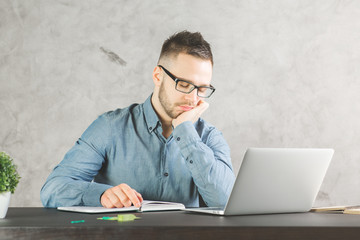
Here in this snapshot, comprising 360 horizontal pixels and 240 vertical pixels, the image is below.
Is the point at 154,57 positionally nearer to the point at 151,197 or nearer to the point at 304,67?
the point at 304,67

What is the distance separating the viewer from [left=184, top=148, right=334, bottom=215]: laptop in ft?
3.78

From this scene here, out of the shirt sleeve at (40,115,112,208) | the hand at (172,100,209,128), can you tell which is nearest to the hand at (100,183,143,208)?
the shirt sleeve at (40,115,112,208)

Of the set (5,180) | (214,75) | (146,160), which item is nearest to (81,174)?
(146,160)

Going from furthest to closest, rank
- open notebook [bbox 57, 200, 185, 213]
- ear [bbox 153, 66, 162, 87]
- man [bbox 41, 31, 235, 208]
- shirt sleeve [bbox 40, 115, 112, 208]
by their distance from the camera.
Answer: ear [bbox 153, 66, 162, 87] → man [bbox 41, 31, 235, 208] → shirt sleeve [bbox 40, 115, 112, 208] → open notebook [bbox 57, 200, 185, 213]

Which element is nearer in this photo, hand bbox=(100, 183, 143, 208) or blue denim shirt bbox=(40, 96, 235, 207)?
hand bbox=(100, 183, 143, 208)

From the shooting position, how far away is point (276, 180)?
1.21 meters

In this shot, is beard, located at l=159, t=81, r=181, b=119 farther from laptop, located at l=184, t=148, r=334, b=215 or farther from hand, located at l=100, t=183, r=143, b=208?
laptop, located at l=184, t=148, r=334, b=215

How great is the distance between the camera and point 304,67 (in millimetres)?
3193

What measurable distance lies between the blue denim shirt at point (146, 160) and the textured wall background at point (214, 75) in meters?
1.06

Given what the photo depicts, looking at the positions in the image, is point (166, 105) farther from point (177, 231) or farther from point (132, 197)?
point (177, 231)

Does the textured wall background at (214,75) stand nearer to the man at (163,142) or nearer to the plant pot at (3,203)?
the man at (163,142)

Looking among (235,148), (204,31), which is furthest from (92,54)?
Answer: (235,148)

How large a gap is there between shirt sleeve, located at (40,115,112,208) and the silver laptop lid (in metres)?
0.55

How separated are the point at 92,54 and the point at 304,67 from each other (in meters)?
1.45
